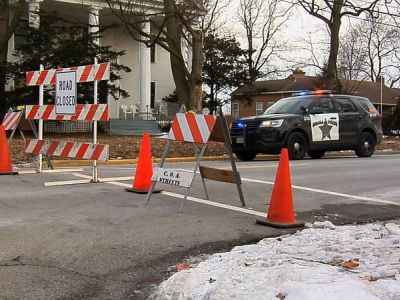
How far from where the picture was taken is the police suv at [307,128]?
50.8ft

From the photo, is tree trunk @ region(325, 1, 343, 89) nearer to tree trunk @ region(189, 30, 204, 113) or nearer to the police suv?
tree trunk @ region(189, 30, 204, 113)

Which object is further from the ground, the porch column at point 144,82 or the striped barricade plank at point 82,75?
the porch column at point 144,82

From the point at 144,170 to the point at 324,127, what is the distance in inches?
345

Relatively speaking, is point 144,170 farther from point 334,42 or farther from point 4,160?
point 334,42

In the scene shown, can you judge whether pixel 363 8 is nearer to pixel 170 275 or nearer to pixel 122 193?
pixel 122 193

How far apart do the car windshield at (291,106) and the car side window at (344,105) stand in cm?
102

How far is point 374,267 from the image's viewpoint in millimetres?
4473

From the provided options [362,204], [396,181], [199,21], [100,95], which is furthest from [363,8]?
[362,204]

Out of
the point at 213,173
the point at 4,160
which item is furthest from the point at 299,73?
the point at 213,173

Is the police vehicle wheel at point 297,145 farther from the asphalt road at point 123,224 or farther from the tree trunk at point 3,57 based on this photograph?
the tree trunk at point 3,57

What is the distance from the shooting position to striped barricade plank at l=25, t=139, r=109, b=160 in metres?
9.44

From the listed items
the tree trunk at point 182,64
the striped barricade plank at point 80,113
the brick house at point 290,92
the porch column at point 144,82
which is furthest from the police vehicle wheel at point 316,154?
the brick house at point 290,92

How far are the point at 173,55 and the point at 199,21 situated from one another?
1925 millimetres

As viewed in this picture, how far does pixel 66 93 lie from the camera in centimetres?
1009
